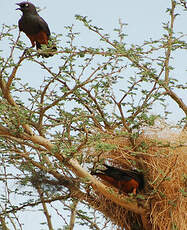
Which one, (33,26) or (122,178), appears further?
(33,26)

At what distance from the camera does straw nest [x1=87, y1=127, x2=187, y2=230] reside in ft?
9.88

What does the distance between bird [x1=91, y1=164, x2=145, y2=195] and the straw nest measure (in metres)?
0.07

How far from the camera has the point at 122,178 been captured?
10.2ft

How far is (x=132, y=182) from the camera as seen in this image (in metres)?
3.06

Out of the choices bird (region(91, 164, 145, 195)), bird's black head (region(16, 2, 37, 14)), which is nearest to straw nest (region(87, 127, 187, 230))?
bird (region(91, 164, 145, 195))

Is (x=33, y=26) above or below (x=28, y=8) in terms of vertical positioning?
below

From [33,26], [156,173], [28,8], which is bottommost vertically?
[156,173]

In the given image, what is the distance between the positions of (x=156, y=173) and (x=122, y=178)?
23 cm

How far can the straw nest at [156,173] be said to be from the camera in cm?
301

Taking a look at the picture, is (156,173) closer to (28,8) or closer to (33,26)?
(33,26)

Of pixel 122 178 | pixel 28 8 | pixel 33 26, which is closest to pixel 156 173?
pixel 122 178

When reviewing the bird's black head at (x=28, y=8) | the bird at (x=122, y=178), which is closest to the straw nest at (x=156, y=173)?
the bird at (x=122, y=178)

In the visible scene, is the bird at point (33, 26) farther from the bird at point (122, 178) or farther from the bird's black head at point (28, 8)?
the bird at point (122, 178)

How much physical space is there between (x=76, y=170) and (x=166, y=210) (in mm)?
629
